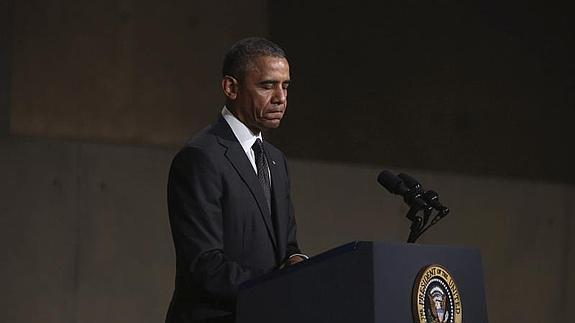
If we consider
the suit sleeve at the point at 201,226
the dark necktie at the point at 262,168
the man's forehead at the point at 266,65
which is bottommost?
the suit sleeve at the point at 201,226

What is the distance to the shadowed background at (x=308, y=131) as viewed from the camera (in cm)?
401

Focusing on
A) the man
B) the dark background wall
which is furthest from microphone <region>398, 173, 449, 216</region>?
the dark background wall

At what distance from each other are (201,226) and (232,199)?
110 mm

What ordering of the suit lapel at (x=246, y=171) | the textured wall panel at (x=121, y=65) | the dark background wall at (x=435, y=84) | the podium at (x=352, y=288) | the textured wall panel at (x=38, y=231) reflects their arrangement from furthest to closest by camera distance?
the dark background wall at (x=435, y=84)
the textured wall panel at (x=121, y=65)
the textured wall panel at (x=38, y=231)
the suit lapel at (x=246, y=171)
the podium at (x=352, y=288)

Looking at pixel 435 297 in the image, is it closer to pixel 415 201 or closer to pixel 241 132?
pixel 415 201

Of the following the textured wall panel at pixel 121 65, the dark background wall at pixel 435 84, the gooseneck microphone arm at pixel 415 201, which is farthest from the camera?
the dark background wall at pixel 435 84

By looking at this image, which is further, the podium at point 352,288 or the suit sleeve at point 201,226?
the suit sleeve at point 201,226

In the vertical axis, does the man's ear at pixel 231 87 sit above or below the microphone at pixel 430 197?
above

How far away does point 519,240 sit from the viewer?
206 inches

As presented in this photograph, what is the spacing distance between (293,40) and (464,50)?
0.99 meters

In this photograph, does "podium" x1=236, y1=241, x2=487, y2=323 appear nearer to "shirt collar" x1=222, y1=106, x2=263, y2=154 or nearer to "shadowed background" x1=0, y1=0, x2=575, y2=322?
"shirt collar" x1=222, y1=106, x2=263, y2=154

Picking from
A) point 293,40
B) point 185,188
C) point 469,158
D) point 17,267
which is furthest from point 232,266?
point 469,158

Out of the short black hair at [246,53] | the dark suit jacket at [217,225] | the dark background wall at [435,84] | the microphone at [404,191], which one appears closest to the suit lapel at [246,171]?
the dark suit jacket at [217,225]

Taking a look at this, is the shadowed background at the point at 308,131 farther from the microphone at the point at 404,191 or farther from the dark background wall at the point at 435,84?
the microphone at the point at 404,191
